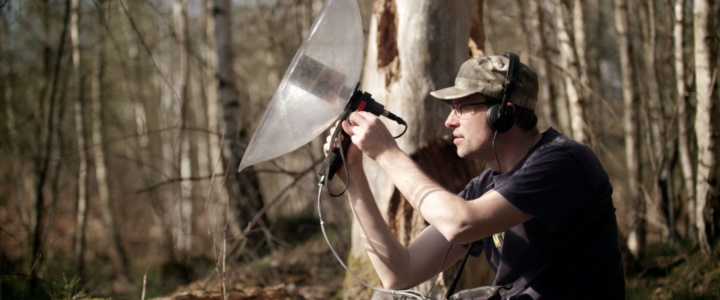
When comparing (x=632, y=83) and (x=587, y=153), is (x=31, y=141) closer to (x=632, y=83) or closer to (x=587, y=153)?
(x=632, y=83)

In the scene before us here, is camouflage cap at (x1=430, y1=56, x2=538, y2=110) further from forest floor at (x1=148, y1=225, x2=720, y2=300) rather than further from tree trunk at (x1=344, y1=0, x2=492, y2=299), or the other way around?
forest floor at (x1=148, y1=225, x2=720, y2=300)

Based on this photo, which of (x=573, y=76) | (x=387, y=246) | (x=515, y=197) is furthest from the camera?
(x=573, y=76)

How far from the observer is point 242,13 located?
14359 mm

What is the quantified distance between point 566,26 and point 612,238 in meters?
3.33

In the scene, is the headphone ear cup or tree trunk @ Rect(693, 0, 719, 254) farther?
tree trunk @ Rect(693, 0, 719, 254)

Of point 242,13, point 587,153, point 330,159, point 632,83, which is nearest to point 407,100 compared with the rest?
point 330,159

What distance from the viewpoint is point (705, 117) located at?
3.88 metres

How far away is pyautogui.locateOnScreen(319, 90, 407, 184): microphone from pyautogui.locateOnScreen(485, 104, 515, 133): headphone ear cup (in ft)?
1.04

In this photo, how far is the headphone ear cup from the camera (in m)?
1.81

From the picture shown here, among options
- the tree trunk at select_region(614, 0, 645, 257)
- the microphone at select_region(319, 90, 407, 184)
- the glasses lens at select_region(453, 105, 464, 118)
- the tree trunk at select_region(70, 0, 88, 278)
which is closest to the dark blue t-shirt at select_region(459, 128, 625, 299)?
the glasses lens at select_region(453, 105, 464, 118)

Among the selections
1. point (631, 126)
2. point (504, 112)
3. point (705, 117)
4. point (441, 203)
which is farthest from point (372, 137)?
point (631, 126)

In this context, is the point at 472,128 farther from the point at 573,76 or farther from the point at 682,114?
the point at 682,114

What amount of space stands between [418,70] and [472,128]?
119cm

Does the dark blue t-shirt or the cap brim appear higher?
the cap brim
